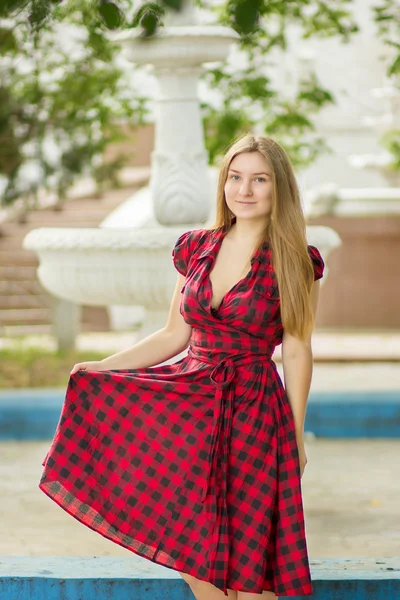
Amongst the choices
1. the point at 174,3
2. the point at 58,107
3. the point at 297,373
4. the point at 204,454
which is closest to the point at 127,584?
the point at 204,454

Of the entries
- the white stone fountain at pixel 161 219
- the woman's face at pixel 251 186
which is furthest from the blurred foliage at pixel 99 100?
the woman's face at pixel 251 186

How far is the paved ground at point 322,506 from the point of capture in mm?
4660

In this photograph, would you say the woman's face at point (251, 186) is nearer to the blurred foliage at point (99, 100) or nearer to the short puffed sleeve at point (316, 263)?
the short puffed sleeve at point (316, 263)

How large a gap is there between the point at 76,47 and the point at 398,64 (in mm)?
4197

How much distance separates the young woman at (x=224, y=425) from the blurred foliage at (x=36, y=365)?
5277 mm

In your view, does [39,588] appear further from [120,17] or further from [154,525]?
[120,17]

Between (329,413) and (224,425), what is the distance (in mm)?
3894

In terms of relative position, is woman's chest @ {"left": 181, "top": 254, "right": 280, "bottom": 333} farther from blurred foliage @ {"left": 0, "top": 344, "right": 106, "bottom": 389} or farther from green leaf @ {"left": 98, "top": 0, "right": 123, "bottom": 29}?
blurred foliage @ {"left": 0, "top": 344, "right": 106, "bottom": 389}

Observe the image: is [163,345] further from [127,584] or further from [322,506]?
[322,506]

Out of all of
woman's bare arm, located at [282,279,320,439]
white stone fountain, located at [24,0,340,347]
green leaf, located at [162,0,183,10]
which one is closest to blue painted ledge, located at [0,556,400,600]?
woman's bare arm, located at [282,279,320,439]

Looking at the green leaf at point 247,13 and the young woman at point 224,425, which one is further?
the young woman at point 224,425

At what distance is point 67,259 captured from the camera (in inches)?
248

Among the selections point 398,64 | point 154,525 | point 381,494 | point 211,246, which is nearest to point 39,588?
point 154,525

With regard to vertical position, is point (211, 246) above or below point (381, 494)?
above
